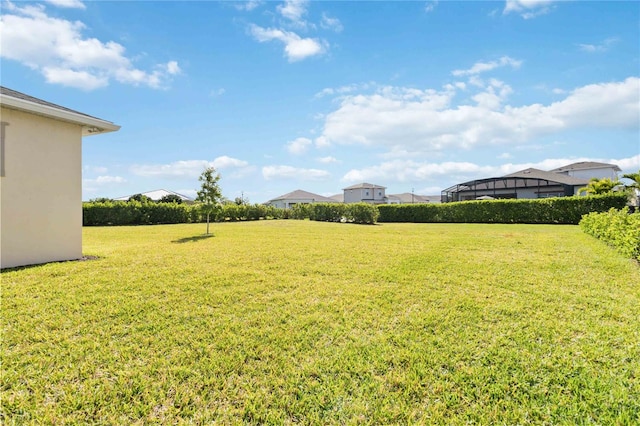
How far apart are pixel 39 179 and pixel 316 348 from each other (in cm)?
669

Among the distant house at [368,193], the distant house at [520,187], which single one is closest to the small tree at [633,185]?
the distant house at [520,187]

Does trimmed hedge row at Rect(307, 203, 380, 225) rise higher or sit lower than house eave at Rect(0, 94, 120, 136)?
lower

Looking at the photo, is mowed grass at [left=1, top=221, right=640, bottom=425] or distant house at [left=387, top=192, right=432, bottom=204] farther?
distant house at [left=387, top=192, right=432, bottom=204]

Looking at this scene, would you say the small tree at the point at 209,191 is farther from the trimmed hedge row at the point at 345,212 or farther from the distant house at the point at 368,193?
the distant house at the point at 368,193

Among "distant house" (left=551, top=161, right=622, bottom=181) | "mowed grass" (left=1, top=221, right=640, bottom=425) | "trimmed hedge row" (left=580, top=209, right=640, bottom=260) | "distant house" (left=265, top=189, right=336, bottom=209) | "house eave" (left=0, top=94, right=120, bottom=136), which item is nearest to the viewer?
"mowed grass" (left=1, top=221, right=640, bottom=425)

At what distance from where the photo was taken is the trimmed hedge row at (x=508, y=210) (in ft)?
62.0

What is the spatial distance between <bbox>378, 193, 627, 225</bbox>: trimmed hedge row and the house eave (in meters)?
22.6

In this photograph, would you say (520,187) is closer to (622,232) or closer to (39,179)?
(622,232)

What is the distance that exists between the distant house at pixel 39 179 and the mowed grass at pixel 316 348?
79 centimetres

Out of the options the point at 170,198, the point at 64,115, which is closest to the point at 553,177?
the point at 170,198

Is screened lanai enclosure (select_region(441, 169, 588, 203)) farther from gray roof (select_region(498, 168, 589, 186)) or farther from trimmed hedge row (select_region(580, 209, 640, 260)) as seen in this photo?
trimmed hedge row (select_region(580, 209, 640, 260))

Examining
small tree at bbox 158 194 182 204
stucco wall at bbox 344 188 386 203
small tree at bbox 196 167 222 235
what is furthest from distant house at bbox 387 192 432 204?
small tree at bbox 196 167 222 235

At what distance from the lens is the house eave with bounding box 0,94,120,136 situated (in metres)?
5.58

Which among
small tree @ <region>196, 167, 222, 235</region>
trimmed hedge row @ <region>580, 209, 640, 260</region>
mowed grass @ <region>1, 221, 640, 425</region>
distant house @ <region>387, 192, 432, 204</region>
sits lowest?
mowed grass @ <region>1, 221, 640, 425</region>
